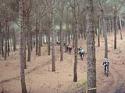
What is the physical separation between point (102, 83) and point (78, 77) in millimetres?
3919

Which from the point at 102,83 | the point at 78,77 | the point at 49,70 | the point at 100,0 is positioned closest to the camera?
the point at 102,83

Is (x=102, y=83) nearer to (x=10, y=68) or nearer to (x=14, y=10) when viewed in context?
(x=10, y=68)

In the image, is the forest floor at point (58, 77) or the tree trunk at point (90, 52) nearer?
the tree trunk at point (90, 52)

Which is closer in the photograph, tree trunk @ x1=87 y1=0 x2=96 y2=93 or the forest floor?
tree trunk @ x1=87 y1=0 x2=96 y2=93

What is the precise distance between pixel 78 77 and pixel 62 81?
7.94 feet

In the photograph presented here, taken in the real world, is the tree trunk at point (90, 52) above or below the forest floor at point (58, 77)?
above

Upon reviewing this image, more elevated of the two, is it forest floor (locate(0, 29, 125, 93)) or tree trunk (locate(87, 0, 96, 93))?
tree trunk (locate(87, 0, 96, 93))

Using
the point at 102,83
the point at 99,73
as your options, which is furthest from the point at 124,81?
the point at 99,73

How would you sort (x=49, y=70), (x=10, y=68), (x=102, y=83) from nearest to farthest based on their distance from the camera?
1. (x=102, y=83)
2. (x=49, y=70)
3. (x=10, y=68)

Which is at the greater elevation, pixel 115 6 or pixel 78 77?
pixel 115 6

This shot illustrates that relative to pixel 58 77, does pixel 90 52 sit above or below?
above

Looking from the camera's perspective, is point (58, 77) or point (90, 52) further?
point (58, 77)

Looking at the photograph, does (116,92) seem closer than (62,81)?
Yes

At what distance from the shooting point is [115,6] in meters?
48.9
